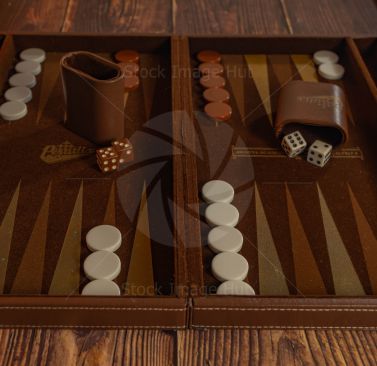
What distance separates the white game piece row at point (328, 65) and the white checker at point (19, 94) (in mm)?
956

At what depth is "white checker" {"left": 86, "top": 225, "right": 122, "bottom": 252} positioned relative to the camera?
1101 millimetres

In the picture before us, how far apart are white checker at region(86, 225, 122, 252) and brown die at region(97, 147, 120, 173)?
191mm

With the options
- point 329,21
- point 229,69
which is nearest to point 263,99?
point 229,69

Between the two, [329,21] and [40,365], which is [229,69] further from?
[40,365]

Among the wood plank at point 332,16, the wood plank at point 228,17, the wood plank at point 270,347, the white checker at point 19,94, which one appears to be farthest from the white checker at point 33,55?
the wood plank at point 270,347

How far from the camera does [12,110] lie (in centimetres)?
142

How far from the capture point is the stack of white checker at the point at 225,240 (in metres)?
1.04

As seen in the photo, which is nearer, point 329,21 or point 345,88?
point 345,88

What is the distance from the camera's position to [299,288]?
1.06m

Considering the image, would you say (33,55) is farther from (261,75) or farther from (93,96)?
(261,75)

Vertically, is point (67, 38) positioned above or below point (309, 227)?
above

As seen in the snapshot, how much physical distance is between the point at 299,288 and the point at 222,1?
4.65 ft

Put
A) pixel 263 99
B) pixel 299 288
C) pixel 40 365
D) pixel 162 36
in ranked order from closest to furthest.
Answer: pixel 40 365, pixel 299 288, pixel 263 99, pixel 162 36

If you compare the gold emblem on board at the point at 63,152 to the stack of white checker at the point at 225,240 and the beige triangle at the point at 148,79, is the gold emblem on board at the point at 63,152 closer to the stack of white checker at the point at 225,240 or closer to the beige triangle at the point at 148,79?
the beige triangle at the point at 148,79
